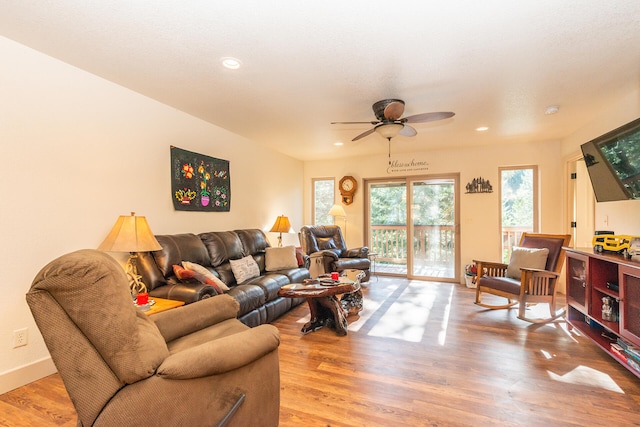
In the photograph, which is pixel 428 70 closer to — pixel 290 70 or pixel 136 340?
pixel 290 70

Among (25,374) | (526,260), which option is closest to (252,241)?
A: (25,374)

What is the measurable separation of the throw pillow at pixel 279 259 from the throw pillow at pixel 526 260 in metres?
2.76

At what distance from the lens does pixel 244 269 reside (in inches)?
138

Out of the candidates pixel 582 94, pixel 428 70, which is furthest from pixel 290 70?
pixel 582 94

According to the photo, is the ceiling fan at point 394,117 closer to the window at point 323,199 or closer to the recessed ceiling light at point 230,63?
the recessed ceiling light at point 230,63

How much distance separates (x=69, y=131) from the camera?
2.42 metres

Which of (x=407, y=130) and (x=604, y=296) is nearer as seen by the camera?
(x=604, y=296)

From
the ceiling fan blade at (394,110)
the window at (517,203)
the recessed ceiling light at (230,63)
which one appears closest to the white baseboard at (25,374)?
the recessed ceiling light at (230,63)

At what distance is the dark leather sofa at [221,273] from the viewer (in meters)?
2.64

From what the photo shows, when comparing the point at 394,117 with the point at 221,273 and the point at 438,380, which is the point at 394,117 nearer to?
the point at 438,380

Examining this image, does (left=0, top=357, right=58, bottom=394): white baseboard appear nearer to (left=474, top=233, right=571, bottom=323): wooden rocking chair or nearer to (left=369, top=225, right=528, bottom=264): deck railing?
(left=474, top=233, right=571, bottom=323): wooden rocking chair

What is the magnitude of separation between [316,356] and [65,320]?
1939 millimetres

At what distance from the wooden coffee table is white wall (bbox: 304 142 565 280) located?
300 cm

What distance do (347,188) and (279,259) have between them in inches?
103
